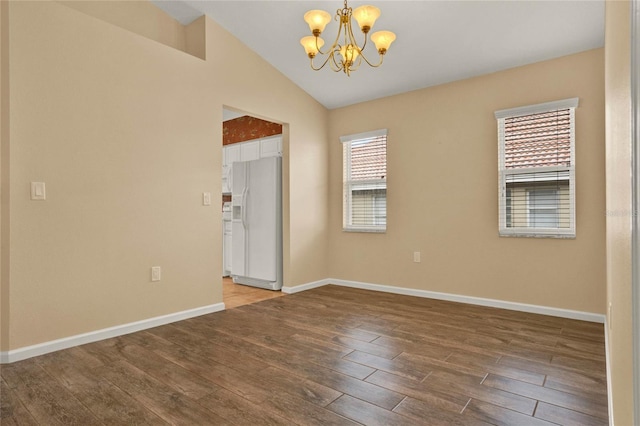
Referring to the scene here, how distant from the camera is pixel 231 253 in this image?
5539 mm

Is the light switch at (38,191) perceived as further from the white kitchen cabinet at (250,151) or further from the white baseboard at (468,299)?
the white kitchen cabinet at (250,151)

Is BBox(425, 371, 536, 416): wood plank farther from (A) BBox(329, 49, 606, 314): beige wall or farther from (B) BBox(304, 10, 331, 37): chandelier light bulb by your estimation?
(B) BBox(304, 10, 331, 37): chandelier light bulb

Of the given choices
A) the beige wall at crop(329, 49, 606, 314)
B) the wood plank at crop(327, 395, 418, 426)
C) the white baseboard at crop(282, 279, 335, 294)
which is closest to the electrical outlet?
the white baseboard at crop(282, 279, 335, 294)

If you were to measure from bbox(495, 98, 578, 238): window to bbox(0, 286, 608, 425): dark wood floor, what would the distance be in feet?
3.08

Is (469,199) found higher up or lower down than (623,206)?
higher up

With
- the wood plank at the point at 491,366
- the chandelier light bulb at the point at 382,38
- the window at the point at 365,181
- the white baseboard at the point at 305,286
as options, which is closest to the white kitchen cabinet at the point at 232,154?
the window at the point at 365,181

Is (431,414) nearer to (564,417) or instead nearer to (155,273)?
(564,417)

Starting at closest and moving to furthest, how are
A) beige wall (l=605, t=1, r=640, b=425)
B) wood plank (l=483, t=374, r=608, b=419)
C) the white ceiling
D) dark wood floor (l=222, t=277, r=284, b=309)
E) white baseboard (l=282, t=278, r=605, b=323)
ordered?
beige wall (l=605, t=1, r=640, b=425) < wood plank (l=483, t=374, r=608, b=419) < the white ceiling < white baseboard (l=282, t=278, r=605, b=323) < dark wood floor (l=222, t=277, r=284, b=309)

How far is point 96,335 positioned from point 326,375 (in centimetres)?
194

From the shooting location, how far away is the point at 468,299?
13.4 feet

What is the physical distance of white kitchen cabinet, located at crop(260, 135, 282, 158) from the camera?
5.37 metres

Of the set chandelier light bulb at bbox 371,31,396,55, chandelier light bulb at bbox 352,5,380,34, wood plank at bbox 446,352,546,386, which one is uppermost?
chandelier light bulb at bbox 352,5,380,34

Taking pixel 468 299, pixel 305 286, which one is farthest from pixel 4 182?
pixel 468 299

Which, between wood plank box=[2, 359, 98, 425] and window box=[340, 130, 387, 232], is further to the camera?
window box=[340, 130, 387, 232]
